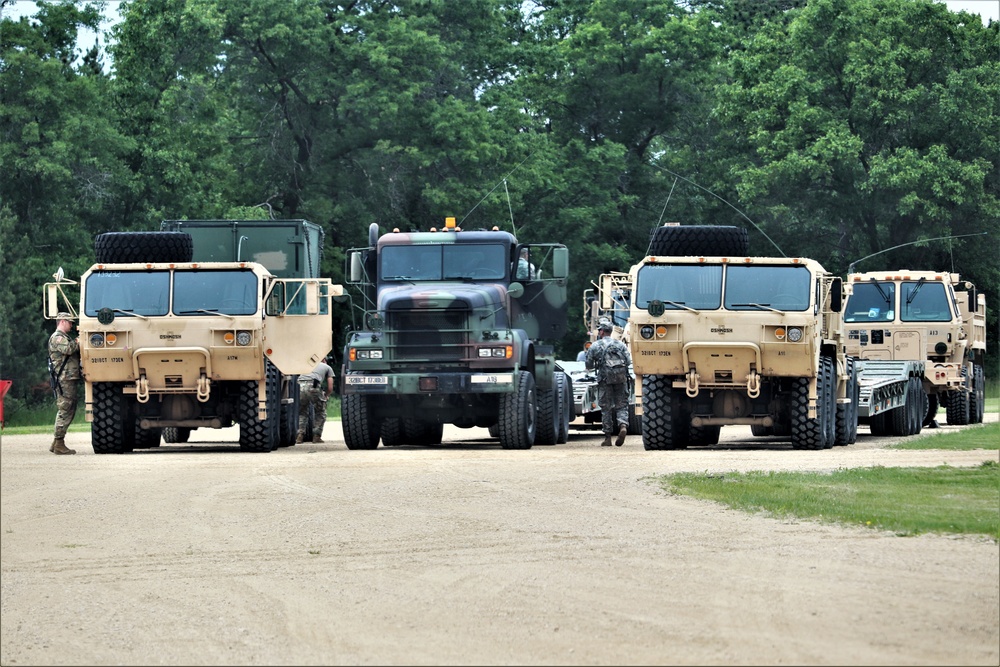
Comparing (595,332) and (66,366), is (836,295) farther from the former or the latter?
(66,366)

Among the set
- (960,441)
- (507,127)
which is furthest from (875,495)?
(507,127)

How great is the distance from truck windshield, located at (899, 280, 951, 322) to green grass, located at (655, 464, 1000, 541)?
12.9m

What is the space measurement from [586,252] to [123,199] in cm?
1666

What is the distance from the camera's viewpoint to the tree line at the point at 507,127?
4694 centimetres

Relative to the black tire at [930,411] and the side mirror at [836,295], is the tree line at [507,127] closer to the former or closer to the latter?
the black tire at [930,411]

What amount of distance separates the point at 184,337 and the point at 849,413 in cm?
975

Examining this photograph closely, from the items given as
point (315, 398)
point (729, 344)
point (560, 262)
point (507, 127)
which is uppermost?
point (507, 127)

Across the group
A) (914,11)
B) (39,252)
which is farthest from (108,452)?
(914,11)

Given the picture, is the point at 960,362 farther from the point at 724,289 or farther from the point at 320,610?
the point at 320,610

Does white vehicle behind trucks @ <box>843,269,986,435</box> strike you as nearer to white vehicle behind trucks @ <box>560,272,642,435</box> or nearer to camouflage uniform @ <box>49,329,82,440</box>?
white vehicle behind trucks @ <box>560,272,642,435</box>

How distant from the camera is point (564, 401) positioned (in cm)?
2822

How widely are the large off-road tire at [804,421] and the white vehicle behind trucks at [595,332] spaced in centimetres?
213

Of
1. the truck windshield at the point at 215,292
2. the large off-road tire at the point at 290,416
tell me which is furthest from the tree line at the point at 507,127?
the truck windshield at the point at 215,292

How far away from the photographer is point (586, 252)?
58.7 m
